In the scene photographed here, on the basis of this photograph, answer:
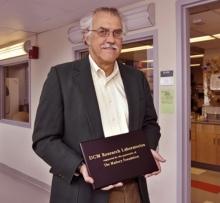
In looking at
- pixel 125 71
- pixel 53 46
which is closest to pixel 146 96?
pixel 125 71

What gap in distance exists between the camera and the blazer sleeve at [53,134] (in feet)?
3.67

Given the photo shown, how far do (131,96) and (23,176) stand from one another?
3714 millimetres

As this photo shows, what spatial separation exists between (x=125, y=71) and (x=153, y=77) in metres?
1.30

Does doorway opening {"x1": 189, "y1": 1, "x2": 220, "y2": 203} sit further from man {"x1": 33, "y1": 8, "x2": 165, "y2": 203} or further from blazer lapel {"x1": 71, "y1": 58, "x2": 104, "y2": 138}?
blazer lapel {"x1": 71, "y1": 58, "x2": 104, "y2": 138}

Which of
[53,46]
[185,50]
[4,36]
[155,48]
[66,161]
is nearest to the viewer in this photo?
[66,161]

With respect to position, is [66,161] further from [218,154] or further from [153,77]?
[218,154]

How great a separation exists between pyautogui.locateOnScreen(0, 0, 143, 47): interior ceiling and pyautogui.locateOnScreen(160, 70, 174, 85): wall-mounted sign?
80cm

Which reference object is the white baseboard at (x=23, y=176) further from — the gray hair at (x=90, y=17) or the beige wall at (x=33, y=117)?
the gray hair at (x=90, y=17)

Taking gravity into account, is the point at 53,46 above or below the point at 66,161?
above

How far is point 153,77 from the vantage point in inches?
105

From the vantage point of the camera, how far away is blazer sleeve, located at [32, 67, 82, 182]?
112 centimetres

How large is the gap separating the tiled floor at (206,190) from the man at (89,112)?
8.40ft

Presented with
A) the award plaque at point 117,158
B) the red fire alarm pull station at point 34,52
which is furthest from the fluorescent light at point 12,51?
the award plaque at point 117,158

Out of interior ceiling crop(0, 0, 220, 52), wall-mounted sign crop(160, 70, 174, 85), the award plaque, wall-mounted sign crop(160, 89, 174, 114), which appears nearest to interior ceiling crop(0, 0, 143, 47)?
interior ceiling crop(0, 0, 220, 52)
